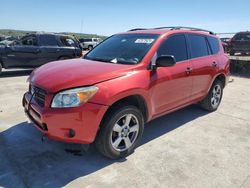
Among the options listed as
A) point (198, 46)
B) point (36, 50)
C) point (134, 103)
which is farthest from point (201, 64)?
point (36, 50)

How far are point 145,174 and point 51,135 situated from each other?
1.26m

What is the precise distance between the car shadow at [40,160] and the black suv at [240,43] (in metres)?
15.8

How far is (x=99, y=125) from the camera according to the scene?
305cm

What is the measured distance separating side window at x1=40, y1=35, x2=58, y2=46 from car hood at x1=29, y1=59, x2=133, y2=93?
716 cm

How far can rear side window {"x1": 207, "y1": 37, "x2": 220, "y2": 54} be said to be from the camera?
532cm

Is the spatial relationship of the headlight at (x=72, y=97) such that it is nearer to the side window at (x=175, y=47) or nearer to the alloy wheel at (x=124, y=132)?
the alloy wheel at (x=124, y=132)

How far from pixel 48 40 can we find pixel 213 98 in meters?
7.51

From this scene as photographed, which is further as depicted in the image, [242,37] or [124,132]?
[242,37]

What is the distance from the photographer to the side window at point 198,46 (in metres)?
4.65

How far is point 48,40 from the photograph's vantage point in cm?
1038

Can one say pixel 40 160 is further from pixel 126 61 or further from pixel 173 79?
pixel 173 79

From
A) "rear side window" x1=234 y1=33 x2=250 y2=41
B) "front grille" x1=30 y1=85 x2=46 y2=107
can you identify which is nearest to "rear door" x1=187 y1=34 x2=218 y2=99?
"front grille" x1=30 y1=85 x2=46 y2=107

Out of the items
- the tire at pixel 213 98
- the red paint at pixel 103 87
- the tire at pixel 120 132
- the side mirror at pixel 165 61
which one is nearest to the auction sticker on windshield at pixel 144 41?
the red paint at pixel 103 87

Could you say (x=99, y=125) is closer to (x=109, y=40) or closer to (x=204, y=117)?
(x=109, y=40)
